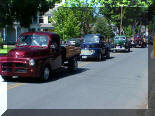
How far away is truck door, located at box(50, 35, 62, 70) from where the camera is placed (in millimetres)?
12573

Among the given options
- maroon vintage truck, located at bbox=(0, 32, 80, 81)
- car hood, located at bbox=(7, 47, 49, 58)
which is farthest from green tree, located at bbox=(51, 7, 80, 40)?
car hood, located at bbox=(7, 47, 49, 58)

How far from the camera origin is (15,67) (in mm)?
11492

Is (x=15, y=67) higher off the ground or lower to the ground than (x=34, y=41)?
lower

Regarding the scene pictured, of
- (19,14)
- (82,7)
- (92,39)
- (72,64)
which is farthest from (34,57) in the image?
(82,7)

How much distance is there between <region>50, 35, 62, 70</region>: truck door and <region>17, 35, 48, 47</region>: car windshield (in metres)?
0.32

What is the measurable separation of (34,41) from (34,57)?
4.51 ft

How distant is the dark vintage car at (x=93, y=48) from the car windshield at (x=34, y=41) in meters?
9.04

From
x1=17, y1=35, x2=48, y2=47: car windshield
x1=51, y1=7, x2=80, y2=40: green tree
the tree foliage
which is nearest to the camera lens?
x1=17, y1=35, x2=48, y2=47: car windshield

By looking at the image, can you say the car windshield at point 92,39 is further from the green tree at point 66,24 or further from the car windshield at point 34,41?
the green tree at point 66,24

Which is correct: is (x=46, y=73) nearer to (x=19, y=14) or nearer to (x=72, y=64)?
(x=72, y=64)

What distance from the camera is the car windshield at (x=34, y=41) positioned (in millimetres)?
12547

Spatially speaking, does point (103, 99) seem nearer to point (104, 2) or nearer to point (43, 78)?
point (43, 78)

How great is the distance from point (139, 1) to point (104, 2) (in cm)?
619

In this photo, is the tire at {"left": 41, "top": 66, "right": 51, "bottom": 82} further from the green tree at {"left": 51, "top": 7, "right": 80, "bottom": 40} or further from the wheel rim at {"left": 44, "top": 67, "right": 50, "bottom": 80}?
the green tree at {"left": 51, "top": 7, "right": 80, "bottom": 40}
